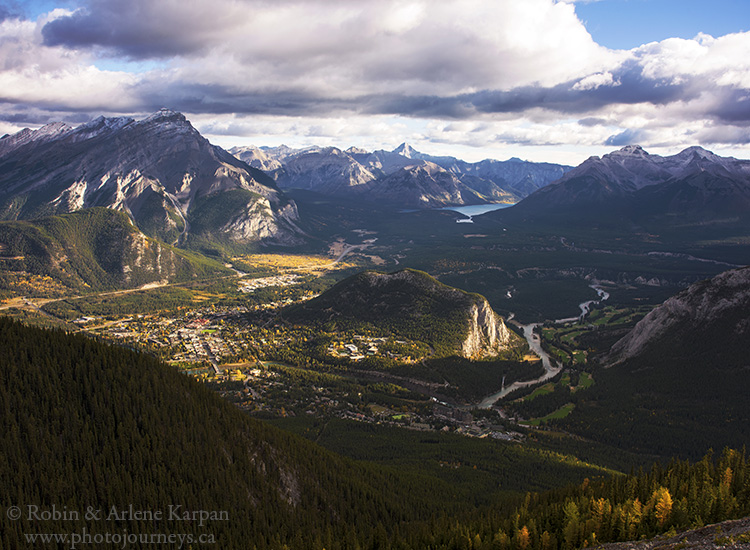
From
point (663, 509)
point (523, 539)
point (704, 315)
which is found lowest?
point (523, 539)

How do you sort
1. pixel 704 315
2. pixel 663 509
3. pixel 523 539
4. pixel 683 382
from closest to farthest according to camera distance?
pixel 663 509 < pixel 523 539 < pixel 683 382 < pixel 704 315

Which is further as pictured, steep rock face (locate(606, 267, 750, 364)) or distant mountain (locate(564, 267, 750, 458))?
steep rock face (locate(606, 267, 750, 364))

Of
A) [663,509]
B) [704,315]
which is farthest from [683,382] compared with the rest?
[663,509]

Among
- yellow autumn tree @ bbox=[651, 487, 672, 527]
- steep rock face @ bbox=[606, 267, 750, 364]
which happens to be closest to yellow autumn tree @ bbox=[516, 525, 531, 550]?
yellow autumn tree @ bbox=[651, 487, 672, 527]

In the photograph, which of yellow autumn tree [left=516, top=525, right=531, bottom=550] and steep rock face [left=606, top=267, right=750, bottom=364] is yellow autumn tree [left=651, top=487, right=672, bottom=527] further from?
steep rock face [left=606, top=267, right=750, bottom=364]

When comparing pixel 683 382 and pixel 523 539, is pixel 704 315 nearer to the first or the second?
pixel 683 382
